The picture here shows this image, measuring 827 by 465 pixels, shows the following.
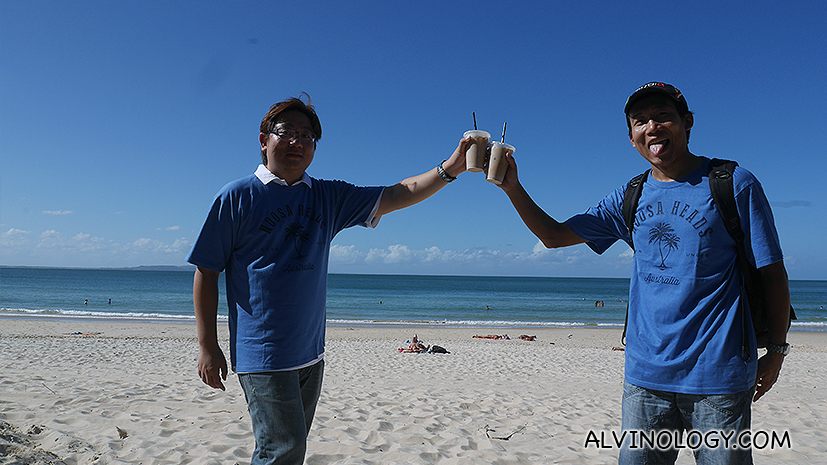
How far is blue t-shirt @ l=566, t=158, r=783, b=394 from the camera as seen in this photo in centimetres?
196

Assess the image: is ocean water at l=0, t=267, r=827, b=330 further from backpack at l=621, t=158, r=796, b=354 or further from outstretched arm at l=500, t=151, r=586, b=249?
backpack at l=621, t=158, r=796, b=354

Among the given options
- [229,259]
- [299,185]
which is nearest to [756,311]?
[299,185]

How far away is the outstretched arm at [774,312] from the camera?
1.95 metres

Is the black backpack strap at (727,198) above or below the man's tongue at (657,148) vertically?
below

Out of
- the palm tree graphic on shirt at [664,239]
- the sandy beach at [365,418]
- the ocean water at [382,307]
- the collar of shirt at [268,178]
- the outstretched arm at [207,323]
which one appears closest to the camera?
the palm tree graphic on shirt at [664,239]

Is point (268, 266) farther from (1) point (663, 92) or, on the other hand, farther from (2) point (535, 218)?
(1) point (663, 92)

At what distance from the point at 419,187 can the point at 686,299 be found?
144 centimetres

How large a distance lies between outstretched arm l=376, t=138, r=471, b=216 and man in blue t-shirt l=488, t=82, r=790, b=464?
92 centimetres

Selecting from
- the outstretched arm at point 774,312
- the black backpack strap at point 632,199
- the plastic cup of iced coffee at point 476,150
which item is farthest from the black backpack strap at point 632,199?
the plastic cup of iced coffee at point 476,150

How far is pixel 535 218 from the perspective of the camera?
2.76 meters

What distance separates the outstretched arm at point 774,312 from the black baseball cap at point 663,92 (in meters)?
0.82

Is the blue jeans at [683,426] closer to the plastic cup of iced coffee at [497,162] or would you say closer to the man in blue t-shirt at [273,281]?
the plastic cup of iced coffee at [497,162]

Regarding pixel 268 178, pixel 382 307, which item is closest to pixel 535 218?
pixel 268 178

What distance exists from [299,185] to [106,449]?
9.24 feet
